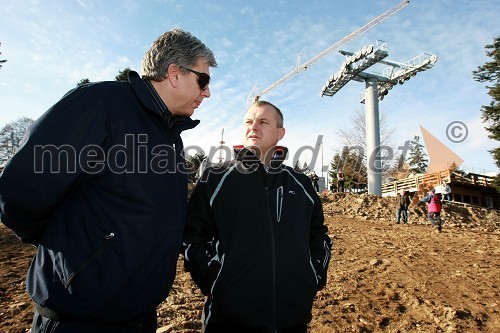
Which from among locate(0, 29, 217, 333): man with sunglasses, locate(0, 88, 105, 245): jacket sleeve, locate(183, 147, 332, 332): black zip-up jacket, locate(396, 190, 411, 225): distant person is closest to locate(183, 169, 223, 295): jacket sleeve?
locate(183, 147, 332, 332): black zip-up jacket

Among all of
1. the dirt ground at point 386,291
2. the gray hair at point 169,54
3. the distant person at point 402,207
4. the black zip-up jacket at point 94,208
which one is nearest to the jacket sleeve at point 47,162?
the black zip-up jacket at point 94,208

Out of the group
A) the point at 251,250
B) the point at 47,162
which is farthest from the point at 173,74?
the point at 251,250

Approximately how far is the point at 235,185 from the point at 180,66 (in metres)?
1.06

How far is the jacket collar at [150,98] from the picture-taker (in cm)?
220

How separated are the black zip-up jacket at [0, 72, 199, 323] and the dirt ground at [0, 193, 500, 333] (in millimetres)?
2871

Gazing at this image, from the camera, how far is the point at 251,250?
2518 mm

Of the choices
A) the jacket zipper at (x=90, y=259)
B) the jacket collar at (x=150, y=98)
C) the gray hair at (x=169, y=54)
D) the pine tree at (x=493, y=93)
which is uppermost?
the pine tree at (x=493, y=93)

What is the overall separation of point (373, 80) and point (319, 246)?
132 feet

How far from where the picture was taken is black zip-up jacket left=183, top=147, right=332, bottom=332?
2447 mm

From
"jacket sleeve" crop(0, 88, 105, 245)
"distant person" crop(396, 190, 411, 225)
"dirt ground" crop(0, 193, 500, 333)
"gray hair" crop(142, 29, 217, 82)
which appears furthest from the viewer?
"distant person" crop(396, 190, 411, 225)

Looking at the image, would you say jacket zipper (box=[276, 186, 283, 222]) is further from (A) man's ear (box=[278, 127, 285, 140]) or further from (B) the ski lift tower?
(B) the ski lift tower

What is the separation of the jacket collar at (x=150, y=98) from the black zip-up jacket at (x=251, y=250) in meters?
A: 0.72

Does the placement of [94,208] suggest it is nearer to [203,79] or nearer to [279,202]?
[203,79]

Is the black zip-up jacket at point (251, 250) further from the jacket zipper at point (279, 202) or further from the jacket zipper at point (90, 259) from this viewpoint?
the jacket zipper at point (90, 259)
